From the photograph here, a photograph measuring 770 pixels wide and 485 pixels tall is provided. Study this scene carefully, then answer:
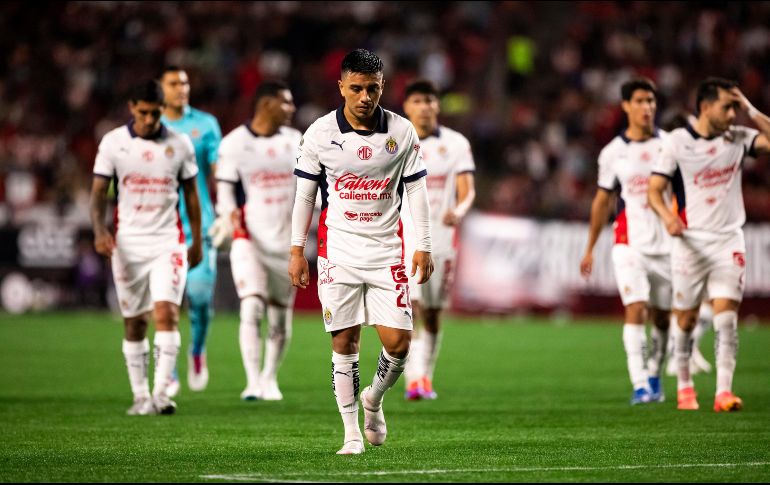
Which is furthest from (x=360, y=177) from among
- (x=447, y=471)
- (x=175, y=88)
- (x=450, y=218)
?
(x=175, y=88)

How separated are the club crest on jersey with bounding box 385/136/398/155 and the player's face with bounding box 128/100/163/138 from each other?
3.24 m

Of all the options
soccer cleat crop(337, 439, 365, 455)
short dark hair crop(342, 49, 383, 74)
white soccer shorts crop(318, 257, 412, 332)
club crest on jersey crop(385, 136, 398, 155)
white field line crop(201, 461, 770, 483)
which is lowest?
soccer cleat crop(337, 439, 365, 455)

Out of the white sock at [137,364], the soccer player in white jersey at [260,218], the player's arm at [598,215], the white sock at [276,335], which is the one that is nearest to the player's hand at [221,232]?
the soccer player in white jersey at [260,218]

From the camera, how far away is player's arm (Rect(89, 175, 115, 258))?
35.7 feet

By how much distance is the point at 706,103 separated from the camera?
442 inches

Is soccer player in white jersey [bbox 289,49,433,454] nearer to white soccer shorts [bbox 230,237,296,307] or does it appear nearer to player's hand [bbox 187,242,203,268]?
player's hand [bbox 187,242,203,268]

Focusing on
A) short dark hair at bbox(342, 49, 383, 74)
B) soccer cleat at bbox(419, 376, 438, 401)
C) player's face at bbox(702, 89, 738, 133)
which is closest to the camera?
short dark hair at bbox(342, 49, 383, 74)

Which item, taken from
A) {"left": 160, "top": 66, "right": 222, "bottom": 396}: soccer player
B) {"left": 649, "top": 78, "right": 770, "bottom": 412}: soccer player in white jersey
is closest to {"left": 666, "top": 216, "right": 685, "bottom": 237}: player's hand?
{"left": 649, "top": 78, "right": 770, "bottom": 412}: soccer player in white jersey

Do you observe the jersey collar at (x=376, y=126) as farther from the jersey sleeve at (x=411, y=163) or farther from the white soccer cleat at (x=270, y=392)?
the white soccer cleat at (x=270, y=392)

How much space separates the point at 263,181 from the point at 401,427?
357 cm

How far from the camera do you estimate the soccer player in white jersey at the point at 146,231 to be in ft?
36.2

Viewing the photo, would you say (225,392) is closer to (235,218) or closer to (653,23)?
(235,218)

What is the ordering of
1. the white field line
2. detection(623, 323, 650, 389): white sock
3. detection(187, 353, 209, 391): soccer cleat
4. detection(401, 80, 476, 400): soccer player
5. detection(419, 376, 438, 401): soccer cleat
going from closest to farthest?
the white field line
detection(623, 323, 650, 389): white sock
detection(419, 376, 438, 401): soccer cleat
detection(401, 80, 476, 400): soccer player
detection(187, 353, 209, 391): soccer cleat

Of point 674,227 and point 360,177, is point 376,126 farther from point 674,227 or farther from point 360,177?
point 674,227
